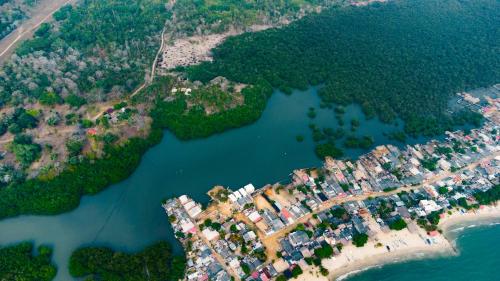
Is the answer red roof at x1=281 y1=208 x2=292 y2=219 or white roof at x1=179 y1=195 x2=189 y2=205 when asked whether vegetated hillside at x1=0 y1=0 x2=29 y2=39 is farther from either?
red roof at x1=281 y1=208 x2=292 y2=219

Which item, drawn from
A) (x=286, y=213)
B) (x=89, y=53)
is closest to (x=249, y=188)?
(x=286, y=213)

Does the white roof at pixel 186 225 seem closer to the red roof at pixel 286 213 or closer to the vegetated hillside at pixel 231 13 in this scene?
→ the red roof at pixel 286 213

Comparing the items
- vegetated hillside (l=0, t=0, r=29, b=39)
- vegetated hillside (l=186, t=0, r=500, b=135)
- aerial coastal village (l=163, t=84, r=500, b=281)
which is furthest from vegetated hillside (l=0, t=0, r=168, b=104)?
aerial coastal village (l=163, t=84, r=500, b=281)

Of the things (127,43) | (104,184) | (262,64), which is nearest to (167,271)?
(104,184)

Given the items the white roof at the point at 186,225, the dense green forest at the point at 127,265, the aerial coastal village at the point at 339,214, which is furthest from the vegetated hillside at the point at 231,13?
the dense green forest at the point at 127,265

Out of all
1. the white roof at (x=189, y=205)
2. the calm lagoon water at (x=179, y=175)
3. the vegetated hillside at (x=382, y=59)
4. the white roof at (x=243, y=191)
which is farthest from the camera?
the vegetated hillside at (x=382, y=59)

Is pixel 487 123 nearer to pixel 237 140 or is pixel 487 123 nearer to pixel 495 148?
pixel 495 148

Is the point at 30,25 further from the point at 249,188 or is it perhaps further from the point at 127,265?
the point at 249,188
